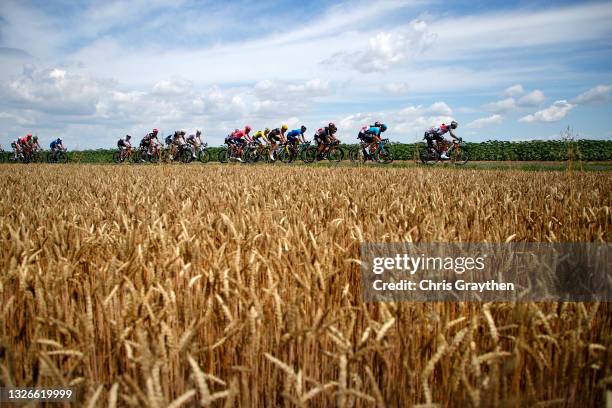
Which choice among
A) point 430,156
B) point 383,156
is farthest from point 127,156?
point 430,156

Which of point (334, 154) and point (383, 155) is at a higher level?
point (334, 154)

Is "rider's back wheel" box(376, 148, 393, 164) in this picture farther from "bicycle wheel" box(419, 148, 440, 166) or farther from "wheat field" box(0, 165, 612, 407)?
"wheat field" box(0, 165, 612, 407)

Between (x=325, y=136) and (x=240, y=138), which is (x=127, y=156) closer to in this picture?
(x=240, y=138)

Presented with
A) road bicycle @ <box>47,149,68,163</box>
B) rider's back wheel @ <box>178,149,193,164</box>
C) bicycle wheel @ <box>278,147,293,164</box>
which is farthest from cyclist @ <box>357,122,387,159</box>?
road bicycle @ <box>47,149,68,163</box>

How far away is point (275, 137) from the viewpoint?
23797 millimetres

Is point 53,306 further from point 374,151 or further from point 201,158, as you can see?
point 201,158

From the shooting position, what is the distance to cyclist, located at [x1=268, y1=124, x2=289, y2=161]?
2363cm

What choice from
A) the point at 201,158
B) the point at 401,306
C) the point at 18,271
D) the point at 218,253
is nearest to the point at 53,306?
the point at 18,271

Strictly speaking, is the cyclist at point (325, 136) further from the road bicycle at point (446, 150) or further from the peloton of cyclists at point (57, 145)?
the peloton of cyclists at point (57, 145)

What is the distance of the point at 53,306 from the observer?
154 centimetres
